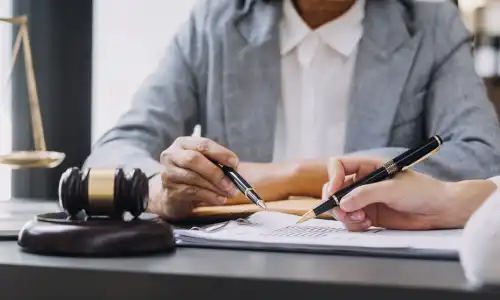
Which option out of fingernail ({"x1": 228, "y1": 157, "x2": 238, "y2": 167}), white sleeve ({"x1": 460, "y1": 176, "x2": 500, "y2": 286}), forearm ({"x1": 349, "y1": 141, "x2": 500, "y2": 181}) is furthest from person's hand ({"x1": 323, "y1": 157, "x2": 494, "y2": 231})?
forearm ({"x1": 349, "y1": 141, "x2": 500, "y2": 181})

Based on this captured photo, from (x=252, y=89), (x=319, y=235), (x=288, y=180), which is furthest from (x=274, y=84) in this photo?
(x=319, y=235)

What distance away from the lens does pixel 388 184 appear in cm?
73

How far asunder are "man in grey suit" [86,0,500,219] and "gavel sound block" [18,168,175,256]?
673 millimetres

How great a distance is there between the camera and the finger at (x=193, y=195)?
2.92ft

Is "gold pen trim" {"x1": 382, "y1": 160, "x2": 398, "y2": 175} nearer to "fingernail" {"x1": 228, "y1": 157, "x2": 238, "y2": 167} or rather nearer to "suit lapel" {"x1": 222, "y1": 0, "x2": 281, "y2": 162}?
"fingernail" {"x1": 228, "y1": 157, "x2": 238, "y2": 167}

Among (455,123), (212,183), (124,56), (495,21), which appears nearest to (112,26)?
(124,56)

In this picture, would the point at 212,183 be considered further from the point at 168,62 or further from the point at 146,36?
the point at 146,36

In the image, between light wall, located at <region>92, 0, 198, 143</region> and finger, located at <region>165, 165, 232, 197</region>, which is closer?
finger, located at <region>165, 165, 232, 197</region>

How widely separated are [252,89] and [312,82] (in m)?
0.12

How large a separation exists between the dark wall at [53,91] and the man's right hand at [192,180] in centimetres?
90

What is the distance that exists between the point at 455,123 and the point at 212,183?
0.61m

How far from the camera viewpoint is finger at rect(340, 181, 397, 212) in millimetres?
714

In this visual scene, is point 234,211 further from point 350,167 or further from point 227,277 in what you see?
point 227,277

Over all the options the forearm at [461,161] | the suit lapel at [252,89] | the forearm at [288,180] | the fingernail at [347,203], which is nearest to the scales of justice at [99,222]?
the fingernail at [347,203]
